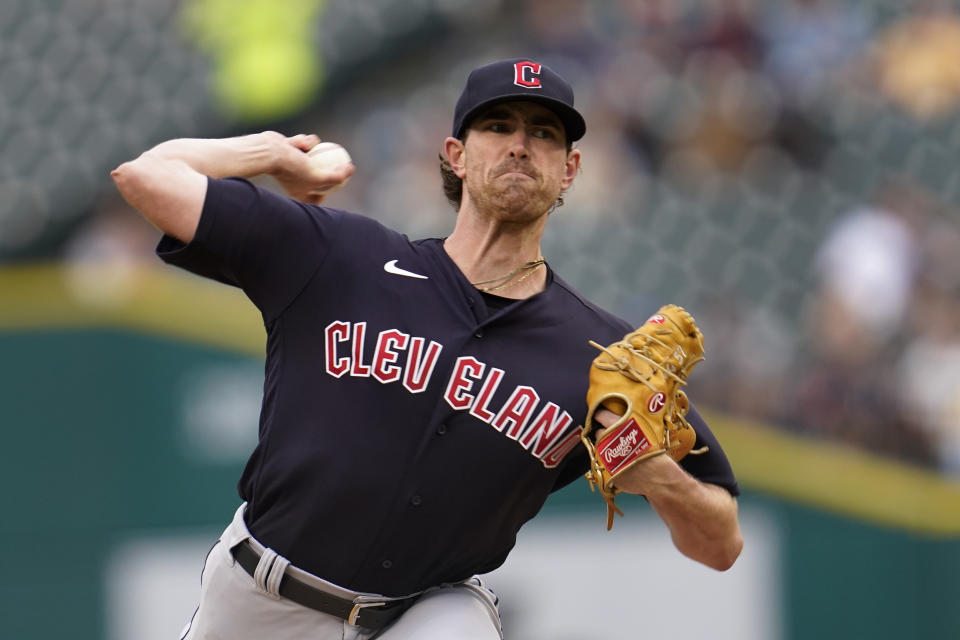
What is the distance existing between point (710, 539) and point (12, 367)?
11.7 feet

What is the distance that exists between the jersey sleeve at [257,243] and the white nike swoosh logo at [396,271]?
0.13 m

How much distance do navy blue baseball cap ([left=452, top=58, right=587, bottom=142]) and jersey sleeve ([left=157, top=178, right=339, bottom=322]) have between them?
39 centimetres

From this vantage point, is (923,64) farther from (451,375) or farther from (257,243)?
(257,243)

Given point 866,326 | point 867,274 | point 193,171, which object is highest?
point 867,274

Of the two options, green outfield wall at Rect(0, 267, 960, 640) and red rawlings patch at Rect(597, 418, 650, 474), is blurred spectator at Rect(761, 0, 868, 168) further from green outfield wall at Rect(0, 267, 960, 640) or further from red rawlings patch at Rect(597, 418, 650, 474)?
red rawlings patch at Rect(597, 418, 650, 474)

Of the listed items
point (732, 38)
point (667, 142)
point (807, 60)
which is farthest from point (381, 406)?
point (807, 60)

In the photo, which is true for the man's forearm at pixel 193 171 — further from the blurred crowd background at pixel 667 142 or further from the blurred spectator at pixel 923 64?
the blurred spectator at pixel 923 64

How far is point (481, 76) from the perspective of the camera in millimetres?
2951

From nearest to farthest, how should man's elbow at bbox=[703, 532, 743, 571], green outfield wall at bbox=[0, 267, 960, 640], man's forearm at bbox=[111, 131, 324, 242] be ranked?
man's forearm at bbox=[111, 131, 324, 242]
man's elbow at bbox=[703, 532, 743, 571]
green outfield wall at bbox=[0, 267, 960, 640]

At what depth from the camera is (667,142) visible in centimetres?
725

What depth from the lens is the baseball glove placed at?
2.71 meters

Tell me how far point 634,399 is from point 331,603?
0.76 m

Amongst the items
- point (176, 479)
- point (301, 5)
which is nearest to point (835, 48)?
point (301, 5)

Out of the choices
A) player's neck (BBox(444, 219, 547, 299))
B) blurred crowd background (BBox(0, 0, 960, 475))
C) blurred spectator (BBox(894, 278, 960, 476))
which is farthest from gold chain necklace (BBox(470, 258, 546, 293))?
blurred spectator (BBox(894, 278, 960, 476))
